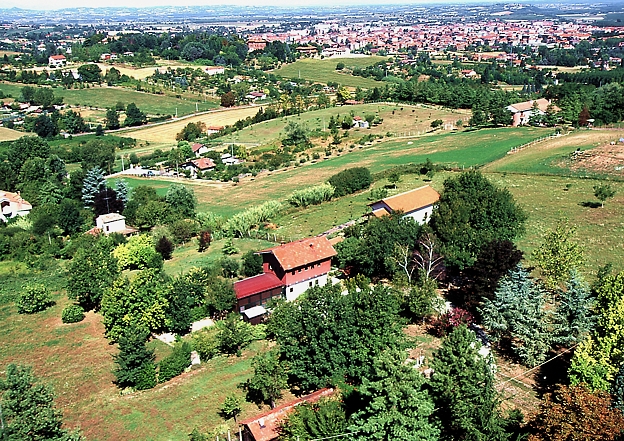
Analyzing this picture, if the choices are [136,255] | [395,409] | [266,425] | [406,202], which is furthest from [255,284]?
[395,409]

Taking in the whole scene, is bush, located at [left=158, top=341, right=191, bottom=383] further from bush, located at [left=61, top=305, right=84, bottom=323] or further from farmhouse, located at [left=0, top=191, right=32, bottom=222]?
farmhouse, located at [left=0, top=191, right=32, bottom=222]

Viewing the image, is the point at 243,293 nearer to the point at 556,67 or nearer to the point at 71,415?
the point at 71,415

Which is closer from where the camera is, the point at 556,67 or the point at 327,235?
the point at 327,235

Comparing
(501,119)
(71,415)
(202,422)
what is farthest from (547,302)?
(501,119)

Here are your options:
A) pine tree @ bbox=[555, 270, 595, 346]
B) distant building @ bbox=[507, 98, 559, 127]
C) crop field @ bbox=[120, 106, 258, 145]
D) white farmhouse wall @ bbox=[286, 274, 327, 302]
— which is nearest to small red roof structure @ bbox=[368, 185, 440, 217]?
white farmhouse wall @ bbox=[286, 274, 327, 302]

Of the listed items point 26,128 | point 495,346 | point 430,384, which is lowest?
point 26,128

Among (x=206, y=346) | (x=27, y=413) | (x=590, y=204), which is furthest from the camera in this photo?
(x=590, y=204)

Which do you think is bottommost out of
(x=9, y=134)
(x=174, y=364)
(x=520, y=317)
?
(x=9, y=134)

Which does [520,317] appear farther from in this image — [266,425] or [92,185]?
[92,185]
